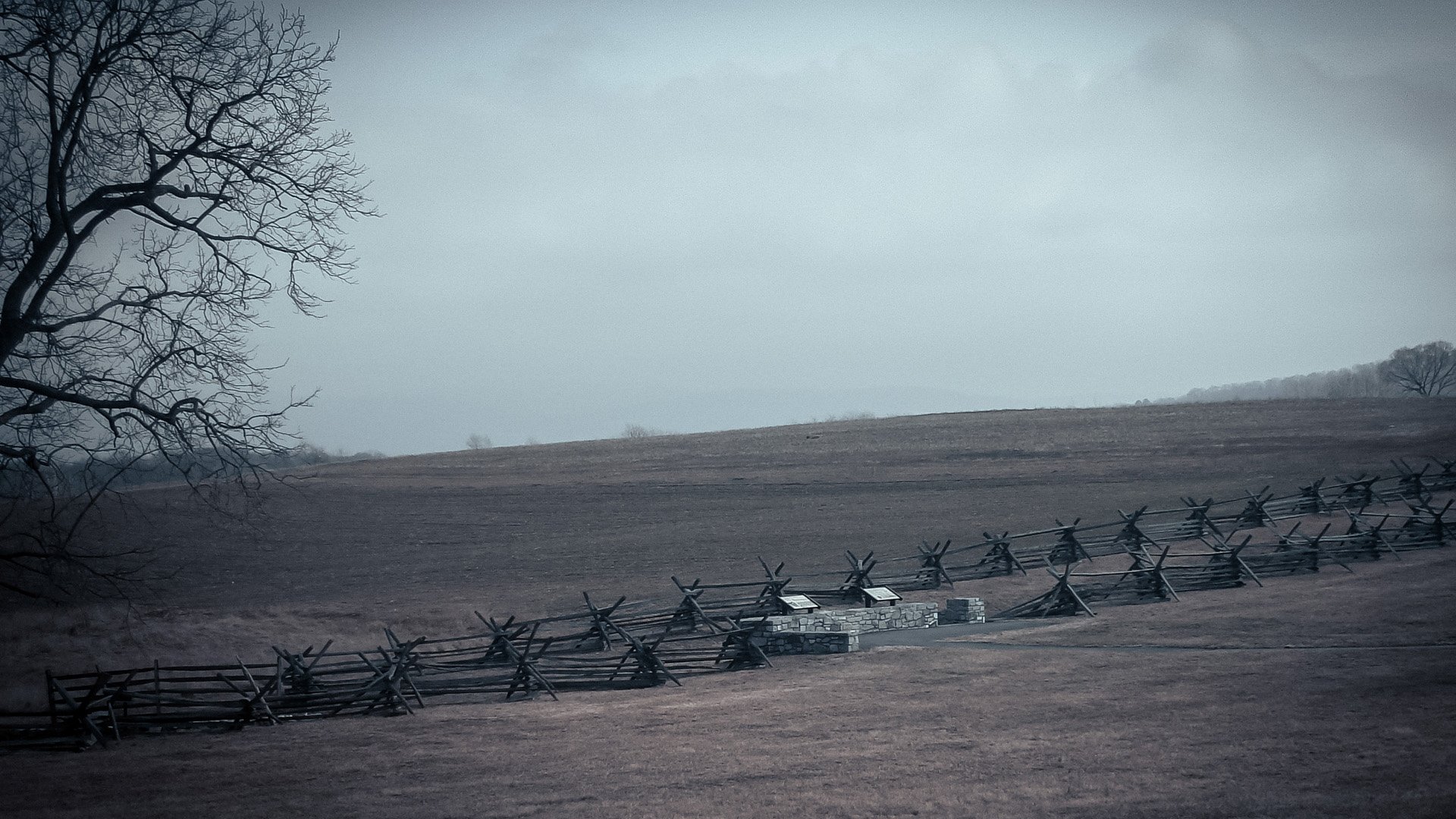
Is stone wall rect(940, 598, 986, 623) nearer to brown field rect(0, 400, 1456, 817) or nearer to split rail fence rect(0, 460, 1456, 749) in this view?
split rail fence rect(0, 460, 1456, 749)

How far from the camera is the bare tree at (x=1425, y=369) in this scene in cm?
7894

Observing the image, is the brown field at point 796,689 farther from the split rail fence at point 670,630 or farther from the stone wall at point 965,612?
the stone wall at point 965,612

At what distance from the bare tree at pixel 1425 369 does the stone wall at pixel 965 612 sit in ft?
239

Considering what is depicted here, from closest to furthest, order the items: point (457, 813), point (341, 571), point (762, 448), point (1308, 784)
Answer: point (1308, 784) → point (457, 813) → point (341, 571) → point (762, 448)

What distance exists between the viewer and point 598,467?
5281 centimetres

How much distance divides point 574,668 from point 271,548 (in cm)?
2064

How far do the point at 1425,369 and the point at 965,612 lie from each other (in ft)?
248

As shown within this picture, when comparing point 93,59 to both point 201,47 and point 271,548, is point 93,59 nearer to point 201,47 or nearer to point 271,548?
point 201,47

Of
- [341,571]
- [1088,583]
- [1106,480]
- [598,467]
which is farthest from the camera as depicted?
[598,467]

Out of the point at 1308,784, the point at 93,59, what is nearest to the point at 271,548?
the point at 93,59

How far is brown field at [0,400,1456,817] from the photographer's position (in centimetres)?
981

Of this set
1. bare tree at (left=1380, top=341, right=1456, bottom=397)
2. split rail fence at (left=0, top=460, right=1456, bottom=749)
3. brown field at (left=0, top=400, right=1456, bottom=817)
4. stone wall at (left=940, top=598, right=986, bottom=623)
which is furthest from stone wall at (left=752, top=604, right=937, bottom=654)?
bare tree at (left=1380, top=341, right=1456, bottom=397)

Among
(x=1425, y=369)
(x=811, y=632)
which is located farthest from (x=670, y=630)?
→ (x=1425, y=369)

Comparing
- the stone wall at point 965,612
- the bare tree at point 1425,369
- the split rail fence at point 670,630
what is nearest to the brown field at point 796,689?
the split rail fence at point 670,630
